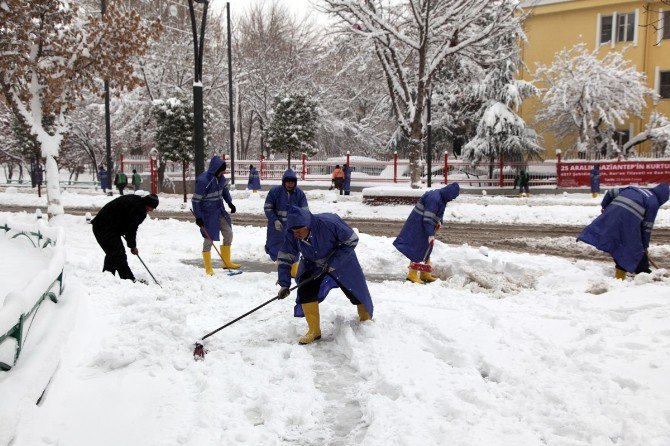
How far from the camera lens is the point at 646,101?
90.9ft

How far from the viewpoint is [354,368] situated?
5.05 metres

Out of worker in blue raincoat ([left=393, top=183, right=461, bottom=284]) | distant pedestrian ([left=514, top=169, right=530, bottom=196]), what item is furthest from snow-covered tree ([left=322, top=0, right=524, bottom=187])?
worker in blue raincoat ([left=393, top=183, right=461, bottom=284])

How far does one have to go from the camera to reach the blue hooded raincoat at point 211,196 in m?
→ 8.70

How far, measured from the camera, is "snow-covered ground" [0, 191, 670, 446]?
145 inches

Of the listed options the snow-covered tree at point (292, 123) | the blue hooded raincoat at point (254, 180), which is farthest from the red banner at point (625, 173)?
the blue hooded raincoat at point (254, 180)

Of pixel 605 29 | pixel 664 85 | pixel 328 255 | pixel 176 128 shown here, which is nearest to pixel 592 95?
pixel 664 85

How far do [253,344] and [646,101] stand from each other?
1099 inches

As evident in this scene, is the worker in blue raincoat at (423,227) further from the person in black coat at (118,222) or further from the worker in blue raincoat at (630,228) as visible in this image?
the person in black coat at (118,222)

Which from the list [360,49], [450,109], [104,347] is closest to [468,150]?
[450,109]

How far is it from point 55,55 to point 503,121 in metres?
18.3

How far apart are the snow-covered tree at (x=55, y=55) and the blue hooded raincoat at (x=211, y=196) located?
268 inches

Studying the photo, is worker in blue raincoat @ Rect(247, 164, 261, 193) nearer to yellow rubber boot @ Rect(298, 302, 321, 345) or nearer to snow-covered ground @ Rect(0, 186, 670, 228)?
snow-covered ground @ Rect(0, 186, 670, 228)

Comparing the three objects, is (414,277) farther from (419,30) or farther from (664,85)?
(664,85)

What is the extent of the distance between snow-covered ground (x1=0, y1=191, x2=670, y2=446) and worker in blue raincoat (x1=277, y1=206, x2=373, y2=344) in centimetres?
30
